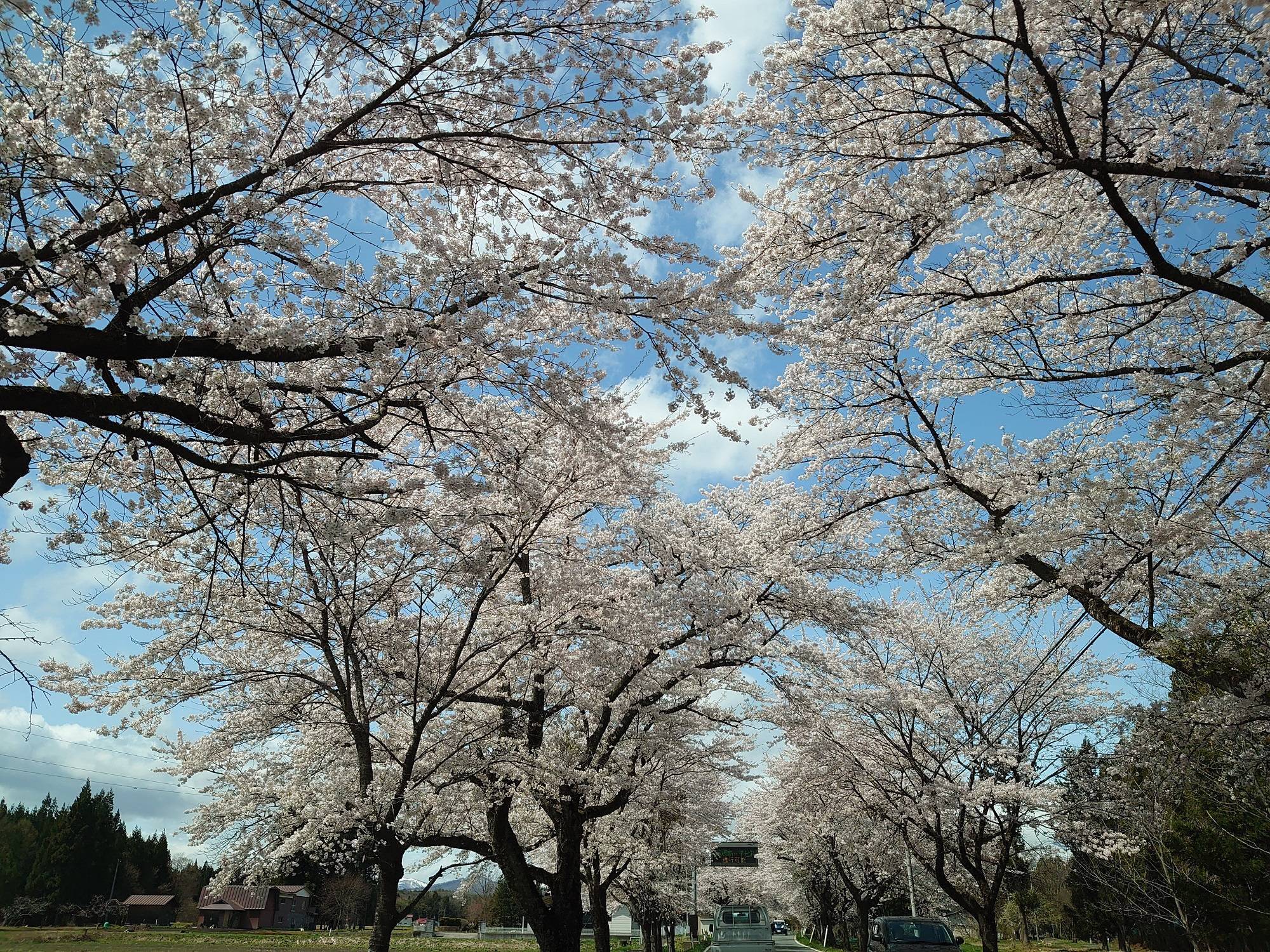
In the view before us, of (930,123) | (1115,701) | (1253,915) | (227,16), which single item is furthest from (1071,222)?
(1253,915)

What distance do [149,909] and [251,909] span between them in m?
7.31

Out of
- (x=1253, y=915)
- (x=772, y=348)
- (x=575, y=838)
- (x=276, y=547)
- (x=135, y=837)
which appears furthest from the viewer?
(x=135, y=837)

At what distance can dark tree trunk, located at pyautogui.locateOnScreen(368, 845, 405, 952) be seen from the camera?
7.49 metres

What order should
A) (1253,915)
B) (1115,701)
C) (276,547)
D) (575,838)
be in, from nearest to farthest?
(276,547) → (575,838) → (1115,701) → (1253,915)

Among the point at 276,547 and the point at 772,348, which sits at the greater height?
the point at 772,348

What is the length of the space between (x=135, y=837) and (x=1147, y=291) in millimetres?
69972

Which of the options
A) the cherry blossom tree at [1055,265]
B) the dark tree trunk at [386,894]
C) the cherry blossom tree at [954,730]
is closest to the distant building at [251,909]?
the cherry blossom tree at [954,730]

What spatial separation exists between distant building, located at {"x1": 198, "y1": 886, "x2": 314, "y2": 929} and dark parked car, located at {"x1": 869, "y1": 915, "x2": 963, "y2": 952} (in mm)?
56298

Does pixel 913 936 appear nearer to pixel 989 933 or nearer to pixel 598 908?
pixel 989 933

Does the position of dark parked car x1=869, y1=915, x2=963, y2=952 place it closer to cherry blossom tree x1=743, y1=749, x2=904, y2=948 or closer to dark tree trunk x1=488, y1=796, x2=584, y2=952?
cherry blossom tree x1=743, y1=749, x2=904, y2=948

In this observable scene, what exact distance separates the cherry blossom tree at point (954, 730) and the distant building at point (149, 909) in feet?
182

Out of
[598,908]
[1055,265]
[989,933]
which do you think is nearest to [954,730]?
[989,933]

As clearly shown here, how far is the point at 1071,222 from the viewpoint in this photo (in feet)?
23.1

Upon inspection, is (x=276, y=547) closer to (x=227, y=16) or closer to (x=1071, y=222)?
(x=227, y=16)
